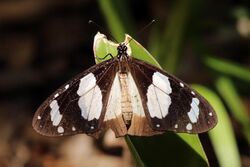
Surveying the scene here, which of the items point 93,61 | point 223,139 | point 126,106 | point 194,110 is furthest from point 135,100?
point 93,61

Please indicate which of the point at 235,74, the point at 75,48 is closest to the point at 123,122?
the point at 235,74

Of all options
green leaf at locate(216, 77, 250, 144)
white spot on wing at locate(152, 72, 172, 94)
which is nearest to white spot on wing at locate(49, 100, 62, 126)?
white spot on wing at locate(152, 72, 172, 94)

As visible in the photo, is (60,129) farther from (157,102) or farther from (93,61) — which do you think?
(93,61)

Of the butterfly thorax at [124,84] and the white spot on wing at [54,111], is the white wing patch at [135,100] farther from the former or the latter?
the white spot on wing at [54,111]

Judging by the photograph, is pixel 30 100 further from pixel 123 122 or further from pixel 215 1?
pixel 123 122

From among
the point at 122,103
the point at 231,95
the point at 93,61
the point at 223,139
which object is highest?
the point at 93,61

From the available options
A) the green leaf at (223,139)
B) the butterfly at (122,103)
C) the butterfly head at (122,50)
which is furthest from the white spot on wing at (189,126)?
the green leaf at (223,139)

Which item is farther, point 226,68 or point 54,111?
point 226,68
